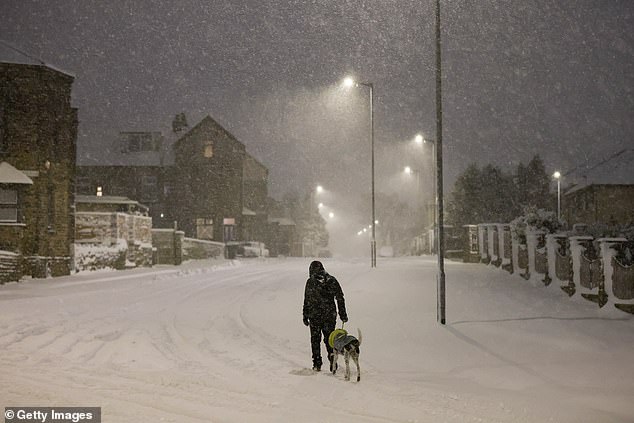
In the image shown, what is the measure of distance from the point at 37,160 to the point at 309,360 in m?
24.2

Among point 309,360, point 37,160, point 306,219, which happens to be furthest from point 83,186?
point 309,360

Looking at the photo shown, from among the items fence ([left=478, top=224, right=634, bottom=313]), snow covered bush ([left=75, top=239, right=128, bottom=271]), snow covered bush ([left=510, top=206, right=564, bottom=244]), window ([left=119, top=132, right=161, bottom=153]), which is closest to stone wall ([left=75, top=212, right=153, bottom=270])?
snow covered bush ([left=75, top=239, right=128, bottom=271])

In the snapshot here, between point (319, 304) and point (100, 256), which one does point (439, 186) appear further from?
point (100, 256)

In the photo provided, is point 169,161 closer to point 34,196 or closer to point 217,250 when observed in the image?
point 217,250

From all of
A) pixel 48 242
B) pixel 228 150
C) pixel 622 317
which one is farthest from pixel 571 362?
pixel 228 150

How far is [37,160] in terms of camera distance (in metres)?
29.6

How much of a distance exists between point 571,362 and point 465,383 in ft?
8.67

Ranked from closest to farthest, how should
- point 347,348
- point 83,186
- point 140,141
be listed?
point 347,348 < point 83,186 < point 140,141

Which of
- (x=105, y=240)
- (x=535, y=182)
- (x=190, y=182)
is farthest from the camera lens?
(x=535, y=182)

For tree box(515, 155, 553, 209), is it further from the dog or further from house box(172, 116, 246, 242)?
the dog

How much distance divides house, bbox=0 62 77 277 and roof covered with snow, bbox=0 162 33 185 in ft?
0.13

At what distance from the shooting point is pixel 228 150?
57.8m

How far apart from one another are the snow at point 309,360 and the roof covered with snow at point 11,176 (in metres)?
9.71

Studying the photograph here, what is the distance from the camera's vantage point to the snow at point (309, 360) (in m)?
7.15
